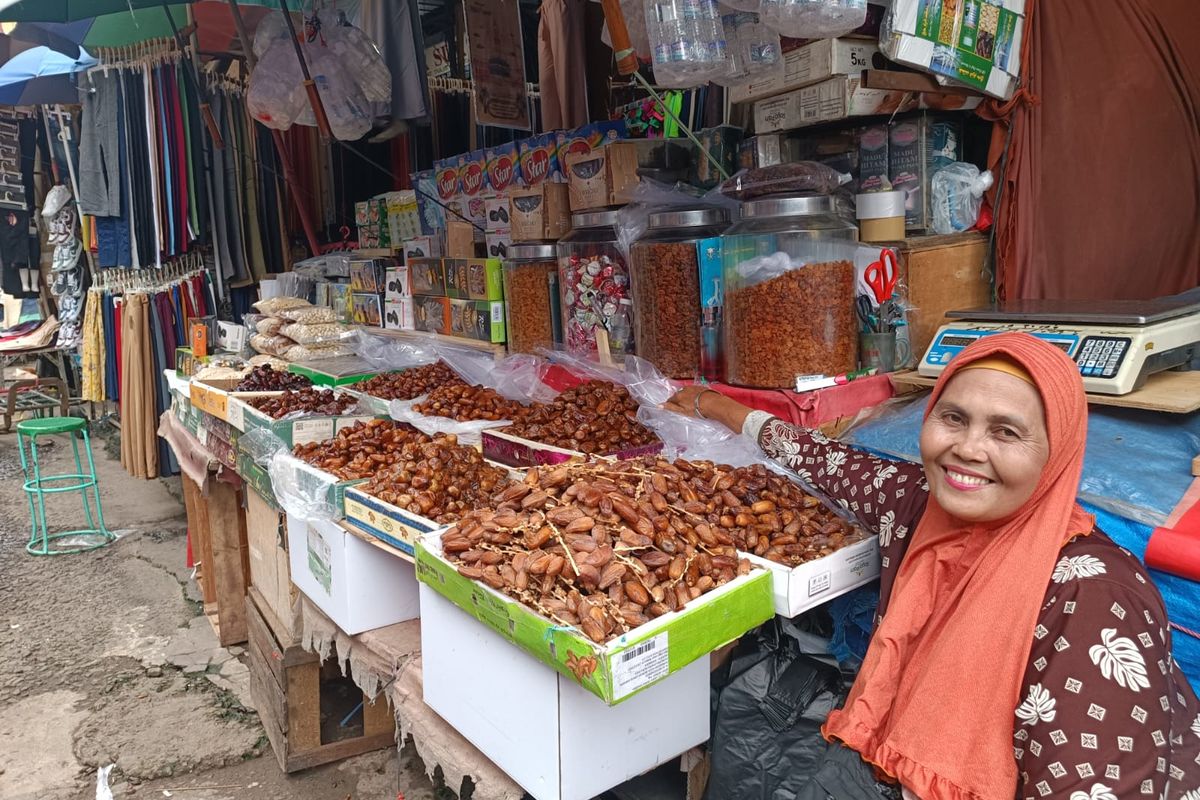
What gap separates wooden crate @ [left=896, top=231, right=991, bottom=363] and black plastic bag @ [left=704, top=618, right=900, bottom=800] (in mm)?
1008

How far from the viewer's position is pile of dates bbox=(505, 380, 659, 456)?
2.22m

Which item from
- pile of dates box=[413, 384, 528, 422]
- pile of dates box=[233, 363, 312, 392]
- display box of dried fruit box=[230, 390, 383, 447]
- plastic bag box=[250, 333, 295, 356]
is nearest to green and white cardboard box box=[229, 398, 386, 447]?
display box of dried fruit box=[230, 390, 383, 447]

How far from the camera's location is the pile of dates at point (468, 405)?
2.66 metres

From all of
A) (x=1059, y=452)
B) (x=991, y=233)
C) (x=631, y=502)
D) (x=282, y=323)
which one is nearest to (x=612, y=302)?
(x=991, y=233)

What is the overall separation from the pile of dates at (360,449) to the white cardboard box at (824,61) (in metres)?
1.48

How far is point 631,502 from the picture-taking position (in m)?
1.52

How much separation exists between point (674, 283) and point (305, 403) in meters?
1.51

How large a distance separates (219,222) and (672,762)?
551 centimetres

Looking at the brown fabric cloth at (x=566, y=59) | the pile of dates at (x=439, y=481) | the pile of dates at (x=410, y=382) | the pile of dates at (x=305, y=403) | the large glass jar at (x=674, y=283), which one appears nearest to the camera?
the pile of dates at (x=439, y=481)

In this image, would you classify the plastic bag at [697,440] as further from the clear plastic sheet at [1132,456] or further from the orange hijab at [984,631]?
the orange hijab at [984,631]

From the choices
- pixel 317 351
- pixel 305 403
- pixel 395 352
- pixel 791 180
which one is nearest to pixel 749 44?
pixel 791 180

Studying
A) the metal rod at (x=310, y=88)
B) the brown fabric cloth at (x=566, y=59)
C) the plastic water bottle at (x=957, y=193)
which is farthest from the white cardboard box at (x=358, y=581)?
the brown fabric cloth at (x=566, y=59)

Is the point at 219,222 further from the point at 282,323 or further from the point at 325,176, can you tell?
the point at 282,323

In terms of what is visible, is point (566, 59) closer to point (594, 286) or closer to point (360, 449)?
point (594, 286)
